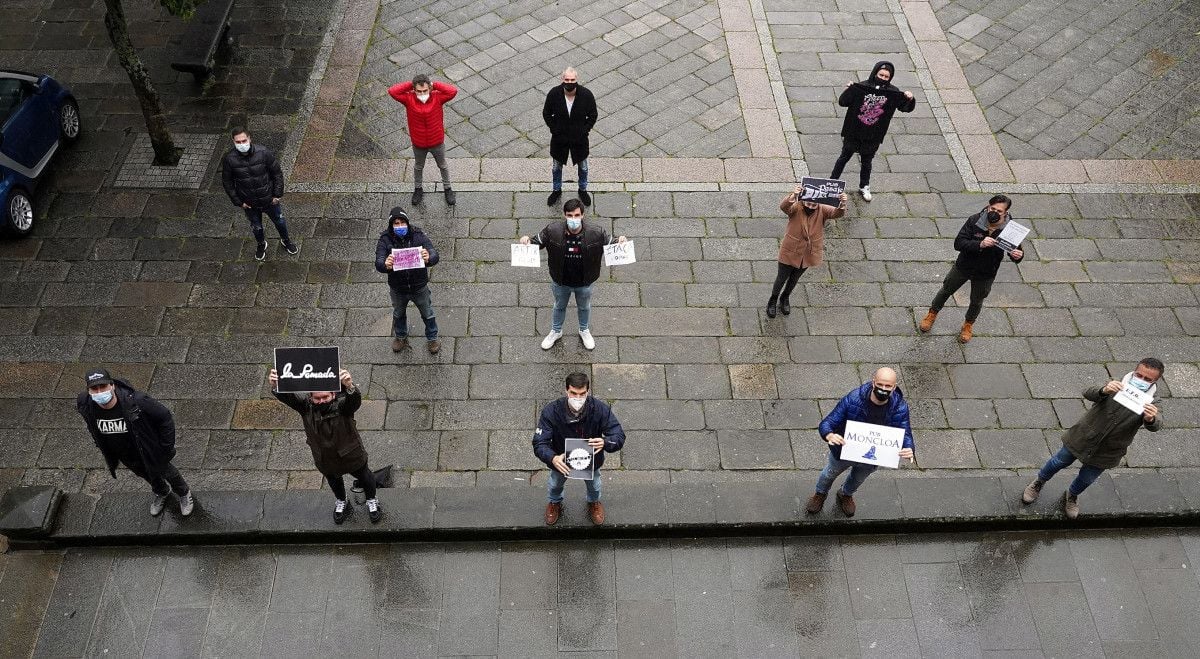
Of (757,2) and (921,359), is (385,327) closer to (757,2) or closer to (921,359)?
(921,359)

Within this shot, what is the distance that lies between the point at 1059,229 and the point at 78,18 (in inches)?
524

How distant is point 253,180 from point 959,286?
22.2 ft

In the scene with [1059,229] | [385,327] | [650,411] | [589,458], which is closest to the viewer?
[589,458]

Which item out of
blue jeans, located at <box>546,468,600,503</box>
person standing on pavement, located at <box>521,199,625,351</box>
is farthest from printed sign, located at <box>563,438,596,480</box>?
person standing on pavement, located at <box>521,199,625,351</box>

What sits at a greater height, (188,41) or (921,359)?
(188,41)

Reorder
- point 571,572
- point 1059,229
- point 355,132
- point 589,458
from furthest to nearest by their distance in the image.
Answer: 1. point 355,132
2. point 1059,229
3. point 571,572
4. point 589,458

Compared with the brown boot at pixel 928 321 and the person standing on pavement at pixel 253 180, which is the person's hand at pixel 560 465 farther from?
the person standing on pavement at pixel 253 180

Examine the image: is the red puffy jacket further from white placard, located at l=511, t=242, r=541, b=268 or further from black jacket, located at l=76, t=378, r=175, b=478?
black jacket, located at l=76, t=378, r=175, b=478

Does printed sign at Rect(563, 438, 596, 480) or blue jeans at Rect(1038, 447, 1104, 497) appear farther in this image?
blue jeans at Rect(1038, 447, 1104, 497)

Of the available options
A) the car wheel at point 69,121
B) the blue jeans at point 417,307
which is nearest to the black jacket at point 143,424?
the blue jeans at point 417,307

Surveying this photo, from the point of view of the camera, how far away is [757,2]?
12570 mm

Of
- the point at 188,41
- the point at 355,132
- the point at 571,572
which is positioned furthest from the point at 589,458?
the point at 188,41

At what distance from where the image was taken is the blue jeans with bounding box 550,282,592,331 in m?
7.58

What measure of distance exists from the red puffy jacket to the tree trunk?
2909 mm
